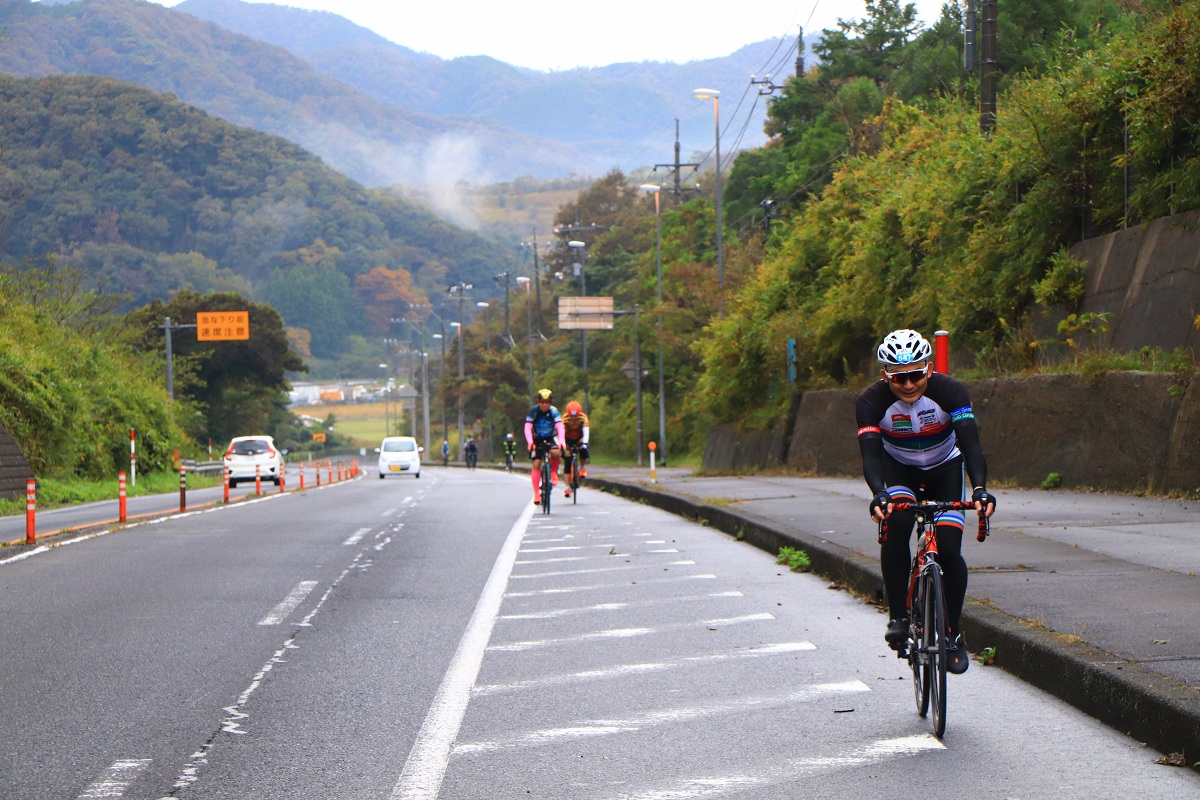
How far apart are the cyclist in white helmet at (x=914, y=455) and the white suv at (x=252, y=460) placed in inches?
1405

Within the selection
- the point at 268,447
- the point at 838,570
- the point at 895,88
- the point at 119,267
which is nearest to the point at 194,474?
the point at 268,447

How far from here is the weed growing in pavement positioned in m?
12.4

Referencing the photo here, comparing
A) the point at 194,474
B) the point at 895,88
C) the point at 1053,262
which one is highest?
the point at 895,88

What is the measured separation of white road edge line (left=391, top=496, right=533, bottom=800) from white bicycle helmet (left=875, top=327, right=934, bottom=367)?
8.52 ft

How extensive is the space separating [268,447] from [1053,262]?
92.8 feet

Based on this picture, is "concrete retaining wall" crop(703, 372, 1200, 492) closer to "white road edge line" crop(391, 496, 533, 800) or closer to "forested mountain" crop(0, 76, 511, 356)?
"white road edge line" crop(391, 496, 533, 800)

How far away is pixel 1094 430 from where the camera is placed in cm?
1683

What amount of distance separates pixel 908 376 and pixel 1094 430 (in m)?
11.4

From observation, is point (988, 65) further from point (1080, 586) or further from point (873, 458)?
point (873, 458)

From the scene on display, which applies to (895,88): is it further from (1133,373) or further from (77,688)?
(77,688)

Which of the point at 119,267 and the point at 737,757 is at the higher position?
the point at 119,267

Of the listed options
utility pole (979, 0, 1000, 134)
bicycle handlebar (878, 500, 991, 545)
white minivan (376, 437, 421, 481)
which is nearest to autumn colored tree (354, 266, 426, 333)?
white minivan (376, 437, 421, 481)

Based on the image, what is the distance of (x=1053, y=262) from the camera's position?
19.8 m

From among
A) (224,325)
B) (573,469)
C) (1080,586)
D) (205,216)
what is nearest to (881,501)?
(1080,586)
